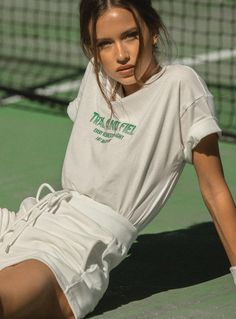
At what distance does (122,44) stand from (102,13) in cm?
12

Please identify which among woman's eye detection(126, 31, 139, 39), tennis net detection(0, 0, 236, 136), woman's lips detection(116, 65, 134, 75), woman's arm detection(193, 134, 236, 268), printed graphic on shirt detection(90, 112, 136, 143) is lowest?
tennis net detection(0, 0, 236, 136)


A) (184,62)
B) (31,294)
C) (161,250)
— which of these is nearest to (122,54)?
(31,294)

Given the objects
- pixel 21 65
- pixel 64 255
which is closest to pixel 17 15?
pixel 21 65

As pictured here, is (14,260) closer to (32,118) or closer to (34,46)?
(32,118)

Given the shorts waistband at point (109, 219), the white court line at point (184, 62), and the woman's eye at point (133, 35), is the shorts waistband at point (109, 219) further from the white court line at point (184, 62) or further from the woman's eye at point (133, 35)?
the white court line at point (184, 62)

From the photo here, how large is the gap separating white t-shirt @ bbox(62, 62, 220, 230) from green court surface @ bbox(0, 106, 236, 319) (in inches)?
10.7

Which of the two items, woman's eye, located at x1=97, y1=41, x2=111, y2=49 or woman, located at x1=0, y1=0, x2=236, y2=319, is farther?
woman's eye, located at x1=97, y1=41, x2=111, y2=49

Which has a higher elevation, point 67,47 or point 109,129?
point 109,129

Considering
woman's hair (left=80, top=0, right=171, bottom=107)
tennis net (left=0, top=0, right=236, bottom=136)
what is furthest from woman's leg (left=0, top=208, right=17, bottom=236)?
tennis net (left=0, top=0, right=236, bottom=136)

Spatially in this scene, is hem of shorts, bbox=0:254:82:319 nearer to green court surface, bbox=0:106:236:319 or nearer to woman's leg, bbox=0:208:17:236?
green court surface, bbox=0:106:236:319

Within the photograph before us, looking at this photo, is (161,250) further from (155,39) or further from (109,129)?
(155,39)

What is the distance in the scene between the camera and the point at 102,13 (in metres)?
3.70

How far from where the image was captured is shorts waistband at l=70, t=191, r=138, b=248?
372 cm

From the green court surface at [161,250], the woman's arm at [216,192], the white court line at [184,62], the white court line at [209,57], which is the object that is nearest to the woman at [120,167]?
the woman's arm at [216,192]
